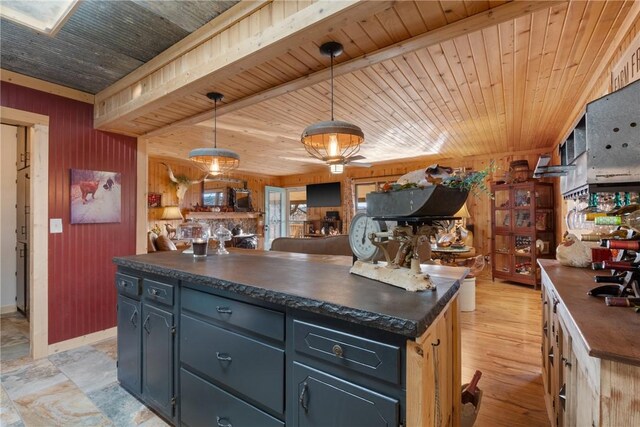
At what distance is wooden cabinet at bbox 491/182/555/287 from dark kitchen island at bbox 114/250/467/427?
421cm

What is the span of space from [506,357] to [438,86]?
251 cm

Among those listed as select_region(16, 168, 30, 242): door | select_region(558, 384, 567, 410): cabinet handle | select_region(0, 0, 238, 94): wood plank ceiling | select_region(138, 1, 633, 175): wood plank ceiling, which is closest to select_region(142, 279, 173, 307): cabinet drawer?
select_region(138, 1, 633, 175): wood plank ceiling

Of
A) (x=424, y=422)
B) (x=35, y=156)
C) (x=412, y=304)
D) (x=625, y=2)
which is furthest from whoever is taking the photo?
(x=35, y=156)

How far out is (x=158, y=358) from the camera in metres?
1.84

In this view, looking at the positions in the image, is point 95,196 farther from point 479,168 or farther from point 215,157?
point 479,168

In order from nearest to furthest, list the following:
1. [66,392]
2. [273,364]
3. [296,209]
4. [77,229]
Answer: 1. [273,364]
2. [66,392]
3. [77,229]
4. [296,209]

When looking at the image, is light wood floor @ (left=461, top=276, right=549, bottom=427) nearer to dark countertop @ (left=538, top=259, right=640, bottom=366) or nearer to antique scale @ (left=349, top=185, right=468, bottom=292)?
dark countertop @ (left=538, top=259, right=640, bottom=366)

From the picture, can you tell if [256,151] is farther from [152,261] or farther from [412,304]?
[412,304]

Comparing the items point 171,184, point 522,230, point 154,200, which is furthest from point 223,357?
point 171,184

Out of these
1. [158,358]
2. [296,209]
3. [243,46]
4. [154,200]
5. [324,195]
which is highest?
[243,46]

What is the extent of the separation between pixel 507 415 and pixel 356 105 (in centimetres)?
294

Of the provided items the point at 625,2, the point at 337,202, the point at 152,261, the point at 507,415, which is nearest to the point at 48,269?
the point at 152,261

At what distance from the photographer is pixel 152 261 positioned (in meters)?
2.01

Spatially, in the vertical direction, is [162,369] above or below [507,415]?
above
